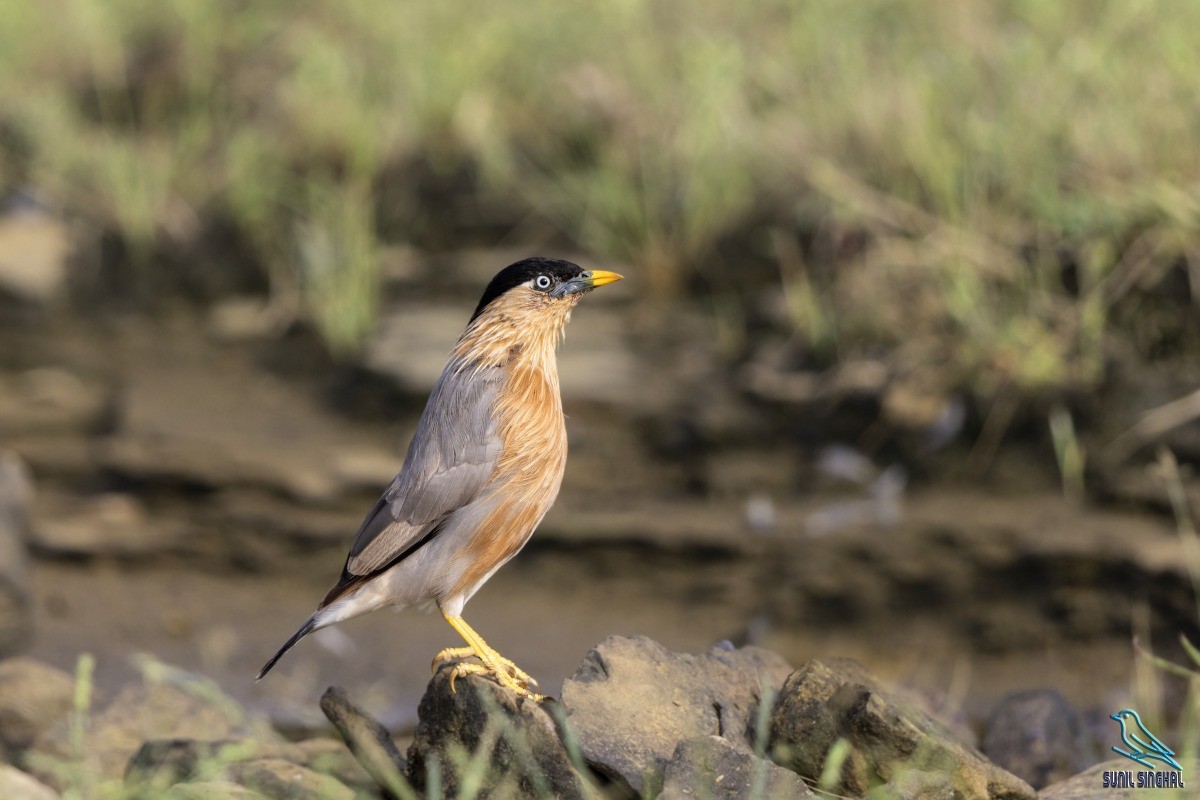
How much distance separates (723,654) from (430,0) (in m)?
6.59

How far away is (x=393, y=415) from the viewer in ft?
24.9

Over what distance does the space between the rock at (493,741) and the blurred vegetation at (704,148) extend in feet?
12.0

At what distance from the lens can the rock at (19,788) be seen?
369 cm

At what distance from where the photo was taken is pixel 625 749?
3.52m

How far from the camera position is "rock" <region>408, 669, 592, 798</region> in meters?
3.50

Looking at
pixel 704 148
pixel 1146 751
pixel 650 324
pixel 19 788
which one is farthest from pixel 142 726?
pixel 704 148

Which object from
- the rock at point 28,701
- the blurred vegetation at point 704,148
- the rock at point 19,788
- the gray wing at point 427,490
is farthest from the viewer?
the blurred vegetation at point 704,148

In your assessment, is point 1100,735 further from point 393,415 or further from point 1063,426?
point 393,415

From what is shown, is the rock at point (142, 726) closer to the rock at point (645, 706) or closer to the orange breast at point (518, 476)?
the orange breast at point (518, 476)

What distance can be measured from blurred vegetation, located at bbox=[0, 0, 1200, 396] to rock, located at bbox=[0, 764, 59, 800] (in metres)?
4.18

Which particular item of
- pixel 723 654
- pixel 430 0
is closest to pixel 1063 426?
pixel 723 654

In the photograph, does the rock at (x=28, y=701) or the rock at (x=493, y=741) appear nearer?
the rock at (x=493, y=741)

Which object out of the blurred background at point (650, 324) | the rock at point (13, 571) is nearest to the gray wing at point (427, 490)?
the blurred background at point (650, 324)

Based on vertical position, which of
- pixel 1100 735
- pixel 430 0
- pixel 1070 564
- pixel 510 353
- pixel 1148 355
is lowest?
pixel 1100 735
